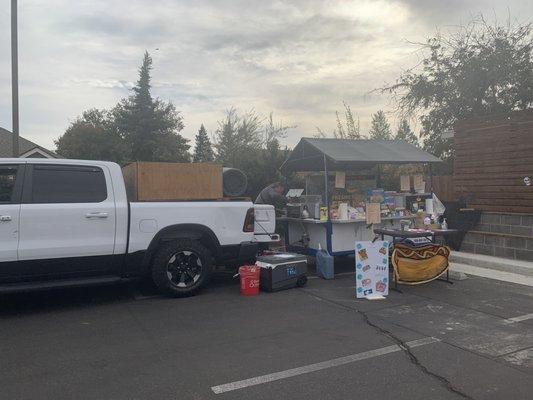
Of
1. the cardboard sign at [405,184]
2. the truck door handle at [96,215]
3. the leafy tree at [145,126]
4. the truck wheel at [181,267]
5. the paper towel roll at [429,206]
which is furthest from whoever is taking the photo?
the leafy tree at [145,126]

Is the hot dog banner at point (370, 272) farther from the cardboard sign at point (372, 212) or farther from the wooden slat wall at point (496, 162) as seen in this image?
the wooden slat wall at point (496, 162)

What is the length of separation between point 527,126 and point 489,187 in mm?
1573

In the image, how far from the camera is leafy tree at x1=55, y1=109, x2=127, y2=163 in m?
38.4

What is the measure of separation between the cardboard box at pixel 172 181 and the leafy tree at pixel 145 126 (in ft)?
103

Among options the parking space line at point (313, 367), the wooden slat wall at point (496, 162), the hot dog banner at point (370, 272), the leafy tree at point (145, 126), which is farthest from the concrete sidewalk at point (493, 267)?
the leafy tree at point (145, 126)

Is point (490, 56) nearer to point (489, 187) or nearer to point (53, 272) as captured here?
point (489, 187)

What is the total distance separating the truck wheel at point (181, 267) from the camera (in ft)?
21.7

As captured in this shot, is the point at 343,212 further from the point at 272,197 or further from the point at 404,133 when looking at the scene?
the point at 404,133

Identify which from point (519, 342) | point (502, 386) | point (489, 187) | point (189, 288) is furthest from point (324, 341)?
point (489, 187)

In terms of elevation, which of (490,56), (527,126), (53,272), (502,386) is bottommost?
(502,386)

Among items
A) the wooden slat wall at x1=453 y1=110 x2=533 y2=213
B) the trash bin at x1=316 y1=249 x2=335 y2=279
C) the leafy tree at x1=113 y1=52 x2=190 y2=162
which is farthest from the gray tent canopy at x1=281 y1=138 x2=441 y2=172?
the leafy tree at x1=113 y1=52 x2=190 y2=162

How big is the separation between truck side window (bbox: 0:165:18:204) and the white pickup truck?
0.01 m

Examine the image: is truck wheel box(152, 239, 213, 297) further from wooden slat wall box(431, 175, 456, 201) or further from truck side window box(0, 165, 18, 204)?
wooden slat wall box(431, 175, 456, 201)

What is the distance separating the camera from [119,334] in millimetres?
5234
